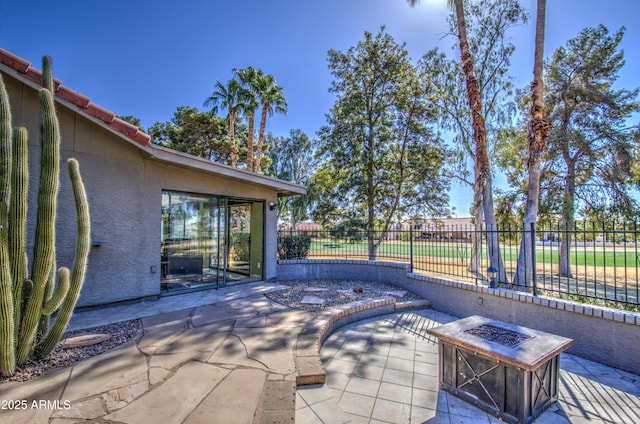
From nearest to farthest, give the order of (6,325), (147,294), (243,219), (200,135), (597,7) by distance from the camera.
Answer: (6,325) < (147,294) < (597,7) < (243,219) < (200,135)

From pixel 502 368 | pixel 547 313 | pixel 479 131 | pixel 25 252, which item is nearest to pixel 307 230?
pixel 479 131

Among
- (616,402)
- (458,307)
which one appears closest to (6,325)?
(616,402)

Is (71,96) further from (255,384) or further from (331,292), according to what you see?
(331,292)

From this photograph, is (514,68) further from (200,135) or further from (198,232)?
(200,135)

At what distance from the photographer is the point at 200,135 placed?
1766cm

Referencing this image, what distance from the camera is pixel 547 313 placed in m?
4.81

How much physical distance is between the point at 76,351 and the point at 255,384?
2.42m

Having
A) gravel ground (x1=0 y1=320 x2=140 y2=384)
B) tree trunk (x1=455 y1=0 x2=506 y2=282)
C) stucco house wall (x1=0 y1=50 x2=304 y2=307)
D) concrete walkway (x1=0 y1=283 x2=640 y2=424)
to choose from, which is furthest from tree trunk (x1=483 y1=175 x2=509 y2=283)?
gravel ground (x1=0 y1=320 x2=140 y2=384)

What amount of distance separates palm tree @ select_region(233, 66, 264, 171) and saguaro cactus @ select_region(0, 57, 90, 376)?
41.4 feet

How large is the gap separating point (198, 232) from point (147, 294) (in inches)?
68.1

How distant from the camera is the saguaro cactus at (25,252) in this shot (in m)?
2.84

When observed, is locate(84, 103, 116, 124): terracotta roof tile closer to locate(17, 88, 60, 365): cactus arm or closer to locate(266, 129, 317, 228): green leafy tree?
locate(17, 88, 60, 365): cactus arm

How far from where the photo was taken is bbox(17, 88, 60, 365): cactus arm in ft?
9.93

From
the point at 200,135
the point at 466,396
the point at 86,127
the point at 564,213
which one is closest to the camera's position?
the point at 466,396
